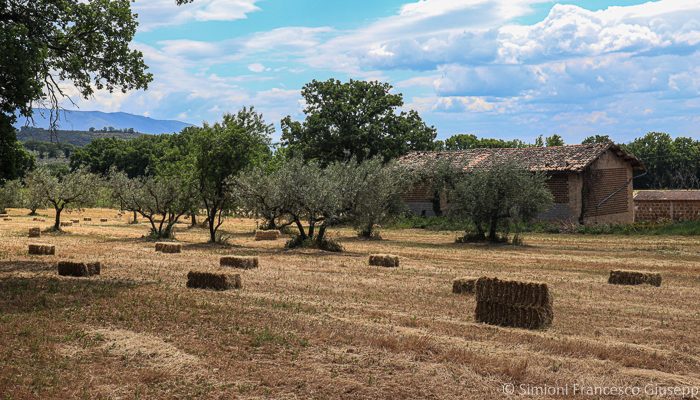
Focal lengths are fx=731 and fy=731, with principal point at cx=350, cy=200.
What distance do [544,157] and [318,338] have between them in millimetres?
48275

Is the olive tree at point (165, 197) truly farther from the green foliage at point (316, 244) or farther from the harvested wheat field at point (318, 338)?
the harvested wheat field at point (318, 338)

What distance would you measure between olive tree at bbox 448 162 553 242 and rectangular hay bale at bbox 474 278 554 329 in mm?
26677

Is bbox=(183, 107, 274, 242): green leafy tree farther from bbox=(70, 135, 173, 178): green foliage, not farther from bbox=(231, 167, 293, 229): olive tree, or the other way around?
bbox=(70, 135, 173, 178): green foliage

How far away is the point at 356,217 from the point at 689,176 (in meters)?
99.5

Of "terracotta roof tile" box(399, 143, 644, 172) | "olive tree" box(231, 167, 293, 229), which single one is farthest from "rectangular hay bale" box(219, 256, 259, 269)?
"terracotta roof tile" box(399, 143, 644, 172)

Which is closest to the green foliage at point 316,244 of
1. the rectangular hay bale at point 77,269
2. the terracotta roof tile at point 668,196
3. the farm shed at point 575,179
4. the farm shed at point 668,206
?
the rectangular hay bale at point 77,269

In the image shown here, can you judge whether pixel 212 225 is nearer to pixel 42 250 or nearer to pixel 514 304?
pixel 42 250

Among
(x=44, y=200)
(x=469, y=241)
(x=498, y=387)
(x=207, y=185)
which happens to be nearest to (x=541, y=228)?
(x=469, y=241)

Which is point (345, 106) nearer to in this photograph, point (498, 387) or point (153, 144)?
point (498, 387)

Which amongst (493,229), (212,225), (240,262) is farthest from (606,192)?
(240,262)

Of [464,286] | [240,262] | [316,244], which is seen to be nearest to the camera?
[464,286]

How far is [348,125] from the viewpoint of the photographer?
238ft

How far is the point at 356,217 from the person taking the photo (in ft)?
124

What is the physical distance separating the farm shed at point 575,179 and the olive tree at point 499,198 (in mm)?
8187
